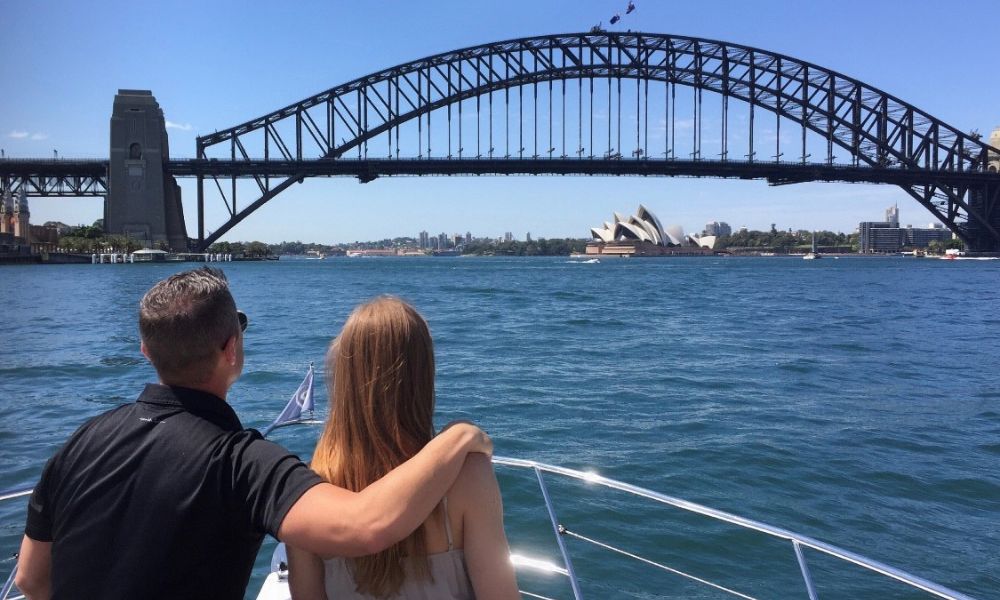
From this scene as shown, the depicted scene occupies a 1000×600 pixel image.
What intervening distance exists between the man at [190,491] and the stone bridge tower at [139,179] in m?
82.9

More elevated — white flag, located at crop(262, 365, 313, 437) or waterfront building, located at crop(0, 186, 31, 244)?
waterfront building, located at crop(0, 186, 31, 244)

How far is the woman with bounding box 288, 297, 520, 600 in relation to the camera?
151 cm

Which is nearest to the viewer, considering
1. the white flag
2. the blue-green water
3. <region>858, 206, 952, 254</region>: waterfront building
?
the white flag

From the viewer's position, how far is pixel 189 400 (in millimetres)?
1557

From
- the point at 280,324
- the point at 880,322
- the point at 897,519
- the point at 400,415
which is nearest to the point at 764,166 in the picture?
the point at 880,322

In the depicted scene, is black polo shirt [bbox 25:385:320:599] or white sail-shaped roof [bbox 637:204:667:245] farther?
white sail-shaped roof [bbox 637:204:667:245]

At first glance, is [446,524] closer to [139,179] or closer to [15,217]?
[139,179]

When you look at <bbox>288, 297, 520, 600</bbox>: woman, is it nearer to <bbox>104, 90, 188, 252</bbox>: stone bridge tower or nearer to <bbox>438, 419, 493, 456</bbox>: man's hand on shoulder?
<bbox>438, 419, 493, 456</bbox>: man's hand on shoulder

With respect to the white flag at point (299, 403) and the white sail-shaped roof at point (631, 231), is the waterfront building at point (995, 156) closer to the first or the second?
the white sail-shaped roof at point (631, 231)

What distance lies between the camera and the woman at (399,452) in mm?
1511

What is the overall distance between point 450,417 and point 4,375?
29.0 ft

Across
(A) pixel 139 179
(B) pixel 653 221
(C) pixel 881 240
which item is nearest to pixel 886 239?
(C) pixel 881 240

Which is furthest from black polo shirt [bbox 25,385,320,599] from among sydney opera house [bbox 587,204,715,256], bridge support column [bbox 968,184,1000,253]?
sydney opera house [bbox 587,204,715,256]

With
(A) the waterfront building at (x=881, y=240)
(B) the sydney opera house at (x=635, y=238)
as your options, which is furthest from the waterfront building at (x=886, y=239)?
(B) the sydney opera house at (x=635, y=238)
